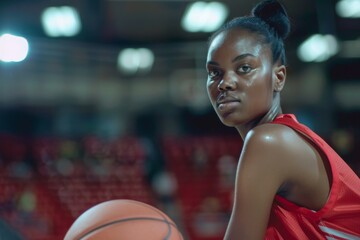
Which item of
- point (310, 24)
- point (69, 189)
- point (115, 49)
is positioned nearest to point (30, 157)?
point (69, 189)

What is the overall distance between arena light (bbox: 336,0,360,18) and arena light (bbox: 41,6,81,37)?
5.06 meters

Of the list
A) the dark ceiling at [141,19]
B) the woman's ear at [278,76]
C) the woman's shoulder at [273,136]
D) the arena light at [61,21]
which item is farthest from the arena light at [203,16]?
the woman's shoulder at [273,136]

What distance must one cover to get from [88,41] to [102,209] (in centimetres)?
939

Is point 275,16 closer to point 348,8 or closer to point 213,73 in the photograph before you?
point 213,73

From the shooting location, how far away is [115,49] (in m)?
11.1

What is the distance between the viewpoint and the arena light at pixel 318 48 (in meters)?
10.8

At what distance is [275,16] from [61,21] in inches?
344

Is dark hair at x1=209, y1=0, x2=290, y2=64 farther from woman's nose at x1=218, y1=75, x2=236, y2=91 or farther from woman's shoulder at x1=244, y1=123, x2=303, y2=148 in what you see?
woman's shoulder at x1=244, y1=123, x2=303, y2=148

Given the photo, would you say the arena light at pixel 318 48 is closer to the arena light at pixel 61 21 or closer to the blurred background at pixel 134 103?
the blurred background at pixel 134 103

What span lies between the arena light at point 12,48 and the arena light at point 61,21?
1.99 ft

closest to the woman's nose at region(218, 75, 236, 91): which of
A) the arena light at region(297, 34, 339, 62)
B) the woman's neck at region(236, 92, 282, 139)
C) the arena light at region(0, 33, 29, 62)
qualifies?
the woman's neck at region(236, 92, 282, 139)

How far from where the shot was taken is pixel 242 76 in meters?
1.53

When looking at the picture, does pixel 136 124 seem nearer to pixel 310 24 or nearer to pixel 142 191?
pixel 142 191

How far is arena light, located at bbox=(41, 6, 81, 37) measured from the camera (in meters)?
9.55
